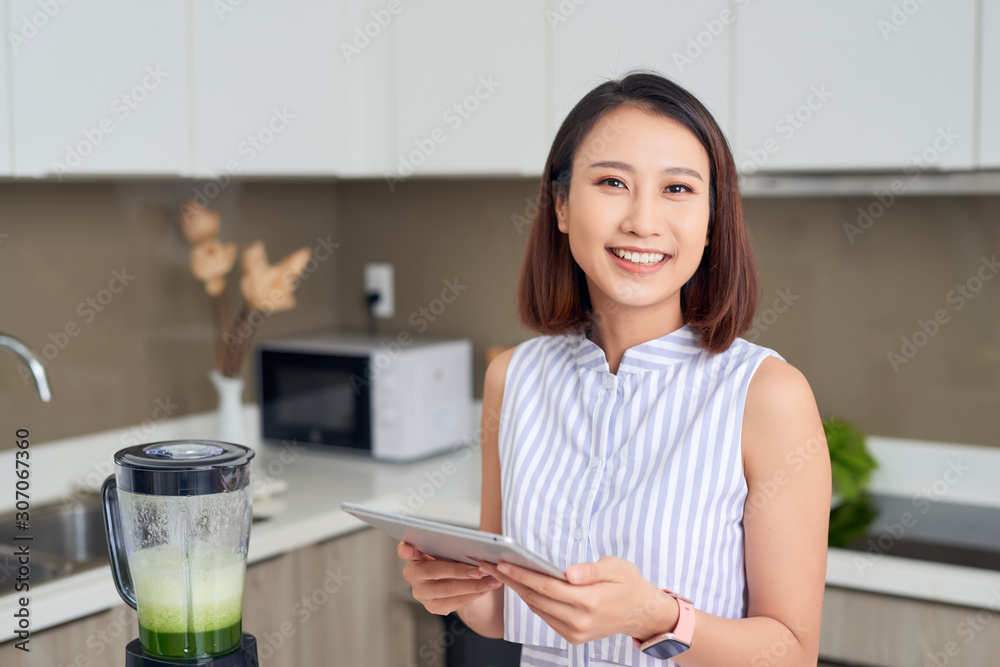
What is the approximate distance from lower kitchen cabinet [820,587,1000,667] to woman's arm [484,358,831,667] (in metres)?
0.76

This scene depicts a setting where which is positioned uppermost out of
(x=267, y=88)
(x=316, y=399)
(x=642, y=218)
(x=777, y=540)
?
(x=267, y=88)

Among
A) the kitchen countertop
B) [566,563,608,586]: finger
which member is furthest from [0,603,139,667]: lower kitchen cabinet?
[566,563,608,586]: finger

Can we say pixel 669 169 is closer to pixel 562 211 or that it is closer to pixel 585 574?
pixel 562 211

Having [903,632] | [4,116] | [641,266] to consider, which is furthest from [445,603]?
[4,116]

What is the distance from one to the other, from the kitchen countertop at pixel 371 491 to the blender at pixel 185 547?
0.82 meters

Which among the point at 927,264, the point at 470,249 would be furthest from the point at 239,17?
the point at 927,264

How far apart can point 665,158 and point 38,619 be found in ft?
4.13

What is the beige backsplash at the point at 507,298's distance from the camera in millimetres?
2131

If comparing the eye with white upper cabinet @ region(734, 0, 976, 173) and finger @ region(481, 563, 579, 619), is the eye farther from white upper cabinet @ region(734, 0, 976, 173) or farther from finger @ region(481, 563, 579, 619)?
white upper cabinet @ region(734, 0, 976, 173)

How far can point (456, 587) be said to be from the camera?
1.04 m

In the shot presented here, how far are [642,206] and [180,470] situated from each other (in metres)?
0.53

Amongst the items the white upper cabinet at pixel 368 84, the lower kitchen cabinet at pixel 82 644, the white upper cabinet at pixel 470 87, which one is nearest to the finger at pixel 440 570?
the lower kitchen cabinet at pixel 82 644

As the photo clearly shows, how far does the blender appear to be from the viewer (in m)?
0.92

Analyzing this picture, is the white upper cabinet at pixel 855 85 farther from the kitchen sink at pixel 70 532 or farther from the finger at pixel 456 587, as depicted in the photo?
the kitchen sink at pixel 70 532
